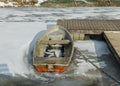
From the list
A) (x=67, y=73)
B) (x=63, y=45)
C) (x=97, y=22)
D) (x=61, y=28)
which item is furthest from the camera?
(x=97, y=22)

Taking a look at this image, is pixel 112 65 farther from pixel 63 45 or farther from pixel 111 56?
pixel 63 45

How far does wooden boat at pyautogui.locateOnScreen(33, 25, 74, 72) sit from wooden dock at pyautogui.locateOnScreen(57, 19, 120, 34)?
60cm

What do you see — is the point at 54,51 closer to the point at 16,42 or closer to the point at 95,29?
the point at 16,42

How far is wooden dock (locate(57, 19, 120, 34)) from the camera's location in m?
10.2

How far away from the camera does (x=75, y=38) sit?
1041cm

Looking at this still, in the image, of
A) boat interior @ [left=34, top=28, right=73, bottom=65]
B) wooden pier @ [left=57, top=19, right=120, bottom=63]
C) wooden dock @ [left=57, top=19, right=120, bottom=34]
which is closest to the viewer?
boat interior @ [left=34, top=28, right=73, bottom=65]

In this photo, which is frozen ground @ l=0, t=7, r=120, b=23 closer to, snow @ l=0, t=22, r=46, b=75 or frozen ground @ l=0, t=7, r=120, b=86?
frozen ground @ l=0, t=7, r=120, b=86

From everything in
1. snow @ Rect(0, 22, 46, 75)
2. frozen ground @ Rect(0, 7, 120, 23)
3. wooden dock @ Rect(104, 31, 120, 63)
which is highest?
wooden dock @ Rect(104, 31, 120, 63)

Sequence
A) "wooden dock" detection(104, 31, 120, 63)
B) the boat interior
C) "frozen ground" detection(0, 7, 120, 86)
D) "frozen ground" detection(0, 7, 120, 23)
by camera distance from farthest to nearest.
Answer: "frozen ground" detection(0, 7, 120, 23) → the boat interior → "wooden dock" detection(104, 31, 120, 63) → "frozen ground" detection(0, 7, 120, 86)

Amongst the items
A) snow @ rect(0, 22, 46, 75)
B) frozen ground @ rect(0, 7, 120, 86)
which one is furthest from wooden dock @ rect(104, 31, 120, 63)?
snow @ rect(0, 22, 46, 75)

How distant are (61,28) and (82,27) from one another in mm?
892

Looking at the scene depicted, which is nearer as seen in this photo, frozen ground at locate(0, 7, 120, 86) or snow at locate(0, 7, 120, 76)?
frozen ground at locate(0, 7, 120, 86)

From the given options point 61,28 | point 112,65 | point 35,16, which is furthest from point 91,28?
point 35,16

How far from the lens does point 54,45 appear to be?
365 inches
